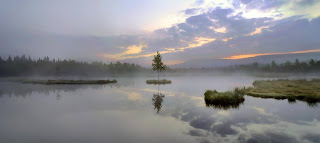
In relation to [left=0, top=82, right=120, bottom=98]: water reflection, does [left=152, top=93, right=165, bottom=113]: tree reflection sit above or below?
below

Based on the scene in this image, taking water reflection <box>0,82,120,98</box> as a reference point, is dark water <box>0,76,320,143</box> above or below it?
below

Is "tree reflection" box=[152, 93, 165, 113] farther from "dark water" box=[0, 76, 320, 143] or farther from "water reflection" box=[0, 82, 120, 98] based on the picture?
"water reflection" box=[0, 82, 120, 98]

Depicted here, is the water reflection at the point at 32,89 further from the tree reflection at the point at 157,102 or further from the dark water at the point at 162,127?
the tree reflection at the point at 157,102

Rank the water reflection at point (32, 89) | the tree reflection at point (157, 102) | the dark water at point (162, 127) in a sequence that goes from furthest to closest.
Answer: the water reflection at point (32, 89) → the tree reflection at point (157, 102) → the dark water at point (162, 127)

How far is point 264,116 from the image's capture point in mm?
22750

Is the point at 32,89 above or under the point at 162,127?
above

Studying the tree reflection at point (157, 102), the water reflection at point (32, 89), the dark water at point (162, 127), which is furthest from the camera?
the water reflection at point (32, 89)

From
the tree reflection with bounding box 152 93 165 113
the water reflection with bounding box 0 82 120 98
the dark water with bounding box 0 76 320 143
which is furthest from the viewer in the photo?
the water reflection with bounding box 0 82 120 98

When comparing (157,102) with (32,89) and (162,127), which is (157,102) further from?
(32,89)

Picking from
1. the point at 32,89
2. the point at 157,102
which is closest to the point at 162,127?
the point at 157,102

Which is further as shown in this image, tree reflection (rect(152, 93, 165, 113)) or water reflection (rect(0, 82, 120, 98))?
water reflection (rect(0, 82, 120, 98))

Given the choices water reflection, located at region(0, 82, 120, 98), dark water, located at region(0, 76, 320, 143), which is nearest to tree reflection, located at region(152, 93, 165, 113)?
dark water, located at region(0, 76, 320, 143)

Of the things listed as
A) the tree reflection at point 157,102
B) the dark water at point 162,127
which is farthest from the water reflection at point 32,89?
the tree reflection at point 157,102

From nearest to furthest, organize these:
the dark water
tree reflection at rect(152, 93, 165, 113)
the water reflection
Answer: the dark water → tree reflection at rect(152, 93, 165, 113) → the water reflection
